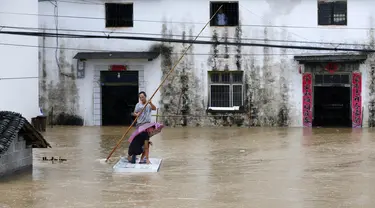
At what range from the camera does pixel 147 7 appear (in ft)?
84.6

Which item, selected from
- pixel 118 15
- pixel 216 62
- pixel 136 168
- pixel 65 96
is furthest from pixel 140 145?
pixel 65 96

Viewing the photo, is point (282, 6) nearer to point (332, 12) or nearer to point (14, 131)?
point (332, 12)

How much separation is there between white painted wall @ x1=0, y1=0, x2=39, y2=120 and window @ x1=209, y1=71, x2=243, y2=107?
728 centimetres

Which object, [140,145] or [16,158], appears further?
[140,145]

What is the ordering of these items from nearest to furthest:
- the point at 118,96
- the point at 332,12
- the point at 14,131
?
the point at 14,131, the point at 332,12, the point at 118,96

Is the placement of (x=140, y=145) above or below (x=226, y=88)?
below

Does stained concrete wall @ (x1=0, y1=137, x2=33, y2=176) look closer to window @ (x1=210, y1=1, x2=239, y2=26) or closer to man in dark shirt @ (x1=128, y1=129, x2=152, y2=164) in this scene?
man in dark shirt @ (x1=128, y1=129, x2=152, y2=164)

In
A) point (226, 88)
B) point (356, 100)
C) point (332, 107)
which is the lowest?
point (332, 107)

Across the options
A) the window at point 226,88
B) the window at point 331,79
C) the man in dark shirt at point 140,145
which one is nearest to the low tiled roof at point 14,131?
the man in dark shirt at point 140,145

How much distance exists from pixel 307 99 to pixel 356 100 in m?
1.96

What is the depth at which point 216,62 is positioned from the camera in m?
25.6

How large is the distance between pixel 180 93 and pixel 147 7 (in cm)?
386

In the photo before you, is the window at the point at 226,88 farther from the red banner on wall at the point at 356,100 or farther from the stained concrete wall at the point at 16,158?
the stained concrete wall at the point at 16,158

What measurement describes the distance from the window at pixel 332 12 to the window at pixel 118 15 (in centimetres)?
789
